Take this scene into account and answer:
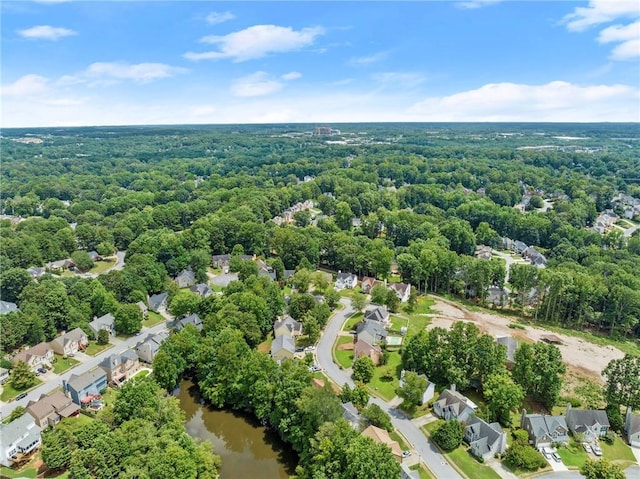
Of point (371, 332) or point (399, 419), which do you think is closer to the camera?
point (399, 419)

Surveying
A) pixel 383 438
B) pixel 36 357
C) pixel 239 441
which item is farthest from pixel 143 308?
pixel 383 438

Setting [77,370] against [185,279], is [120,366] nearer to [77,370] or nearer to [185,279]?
[77,370]

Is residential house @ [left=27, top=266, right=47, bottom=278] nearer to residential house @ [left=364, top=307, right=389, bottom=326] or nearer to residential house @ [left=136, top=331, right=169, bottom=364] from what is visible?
residential house @ [left=136, top=331, right=169, bottom=364]

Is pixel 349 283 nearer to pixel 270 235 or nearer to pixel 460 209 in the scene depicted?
pixel 270 235

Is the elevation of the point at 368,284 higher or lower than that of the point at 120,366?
lower

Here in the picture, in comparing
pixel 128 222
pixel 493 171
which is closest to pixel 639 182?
pixel 493 171

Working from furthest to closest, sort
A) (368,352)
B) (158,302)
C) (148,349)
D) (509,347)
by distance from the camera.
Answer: (158,302), (148,349), (368,352), (509,347)

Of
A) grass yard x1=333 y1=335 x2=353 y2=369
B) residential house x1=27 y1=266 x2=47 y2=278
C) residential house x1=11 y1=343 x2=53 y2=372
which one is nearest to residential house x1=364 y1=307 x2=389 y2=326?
grass yard x1=333 y1=335 x2=353 y2=369
